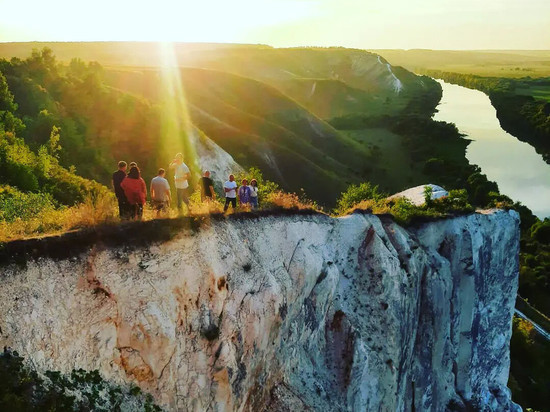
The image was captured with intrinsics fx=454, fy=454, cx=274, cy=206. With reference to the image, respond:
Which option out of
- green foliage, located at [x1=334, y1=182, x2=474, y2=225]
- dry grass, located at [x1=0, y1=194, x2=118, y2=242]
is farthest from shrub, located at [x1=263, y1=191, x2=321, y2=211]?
dry grass, located at [x1=0, y1=194, x2=118, y2=242]

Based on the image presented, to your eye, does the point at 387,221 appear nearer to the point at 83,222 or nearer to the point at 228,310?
the point at 228,310

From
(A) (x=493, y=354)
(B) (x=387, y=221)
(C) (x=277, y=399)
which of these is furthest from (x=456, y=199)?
(C) (x=277, y=399)

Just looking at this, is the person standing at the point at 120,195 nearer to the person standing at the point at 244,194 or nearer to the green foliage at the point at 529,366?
the person standing at the point at 244,194

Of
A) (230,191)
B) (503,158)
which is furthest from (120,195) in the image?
(503,158)

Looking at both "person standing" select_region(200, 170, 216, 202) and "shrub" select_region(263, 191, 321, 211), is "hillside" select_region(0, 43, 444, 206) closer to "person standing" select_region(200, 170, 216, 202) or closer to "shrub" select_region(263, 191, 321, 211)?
"person standing" select_region(200, 170, 216, 202)

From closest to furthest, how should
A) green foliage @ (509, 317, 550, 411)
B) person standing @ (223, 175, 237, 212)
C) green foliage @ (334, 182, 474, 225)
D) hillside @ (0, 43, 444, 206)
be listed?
person standing @ (223, 175, 237, 212), green foliage @ (334, 182, 474, 225), green foliage @ (509, 317, 550, 411), hillside @ (0, 43, 444, 206)

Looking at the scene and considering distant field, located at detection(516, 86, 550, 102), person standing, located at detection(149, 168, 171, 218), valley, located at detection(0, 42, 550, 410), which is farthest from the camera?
distant field, located at detection(516, 86, 550, 102)
